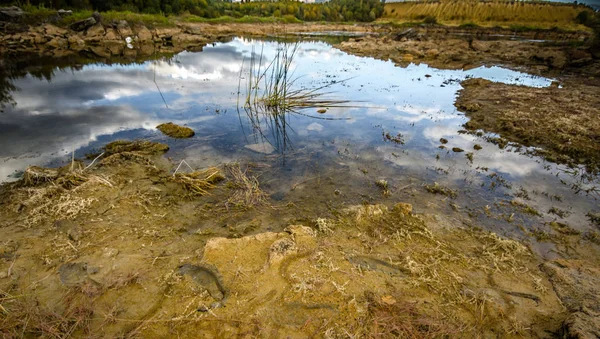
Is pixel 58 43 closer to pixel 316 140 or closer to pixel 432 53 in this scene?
pixel 316 140

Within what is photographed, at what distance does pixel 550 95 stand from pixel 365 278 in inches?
554

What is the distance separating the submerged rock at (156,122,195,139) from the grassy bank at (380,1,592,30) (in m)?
70.1

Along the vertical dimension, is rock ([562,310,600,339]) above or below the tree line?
below

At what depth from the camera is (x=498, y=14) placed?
60.9 metres

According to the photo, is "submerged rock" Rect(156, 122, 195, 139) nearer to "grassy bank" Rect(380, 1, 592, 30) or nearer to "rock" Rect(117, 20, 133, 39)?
"rock" Rect(117, 20, 133, 39)

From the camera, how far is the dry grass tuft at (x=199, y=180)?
16.5 ft

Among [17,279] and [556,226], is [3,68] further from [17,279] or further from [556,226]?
[556,226]

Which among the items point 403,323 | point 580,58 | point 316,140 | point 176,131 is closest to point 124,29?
point 176,131

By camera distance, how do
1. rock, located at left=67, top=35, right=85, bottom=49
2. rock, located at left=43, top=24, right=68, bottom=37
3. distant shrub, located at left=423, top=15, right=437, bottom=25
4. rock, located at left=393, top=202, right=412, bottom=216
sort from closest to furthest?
1. rock, located at left=393, top=202, right=412, bottom=216
2. rock, located at left=67, top=35, right=85, bottom=49
3. rock, located at left=43, top=24, right=68, bottom=37
4. distant shrub, located at left=423, top=15, right=437, bottom=25

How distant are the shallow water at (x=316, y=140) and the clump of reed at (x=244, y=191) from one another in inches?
11.7

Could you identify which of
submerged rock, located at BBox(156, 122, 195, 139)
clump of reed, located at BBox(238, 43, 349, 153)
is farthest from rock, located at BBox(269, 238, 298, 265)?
submerged rock, located at BBox(156, 122, 195, 139)

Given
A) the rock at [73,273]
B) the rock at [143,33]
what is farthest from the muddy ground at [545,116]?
the rock at [143,33]

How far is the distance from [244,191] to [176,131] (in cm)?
370

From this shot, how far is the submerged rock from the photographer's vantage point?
737 cm
